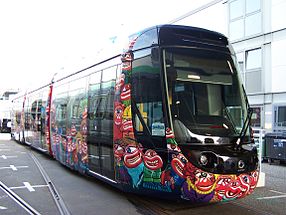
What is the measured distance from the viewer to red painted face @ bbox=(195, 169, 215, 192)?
535cm

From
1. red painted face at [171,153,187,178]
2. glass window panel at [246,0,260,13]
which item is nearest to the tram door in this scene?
red painted face at [171,153,187,178]

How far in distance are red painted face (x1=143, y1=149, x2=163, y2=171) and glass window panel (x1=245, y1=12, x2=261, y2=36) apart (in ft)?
50.8

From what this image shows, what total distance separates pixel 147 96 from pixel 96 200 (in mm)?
2445

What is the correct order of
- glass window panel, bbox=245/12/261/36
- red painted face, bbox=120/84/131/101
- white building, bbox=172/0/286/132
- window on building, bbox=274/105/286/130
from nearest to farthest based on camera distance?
red painted face, bbox=120/84/131/101 → window on building, bbox=274/105/286/130 → white building, bbox=172/0/286/132 → glass window panel, bbox=245/12/261/36

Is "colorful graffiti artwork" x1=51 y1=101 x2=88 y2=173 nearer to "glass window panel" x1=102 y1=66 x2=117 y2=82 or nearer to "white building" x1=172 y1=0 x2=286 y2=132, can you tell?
"glass window panel" x1=102 y1=66 x2=117 y2=82

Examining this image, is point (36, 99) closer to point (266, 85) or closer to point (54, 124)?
point (54, 124)

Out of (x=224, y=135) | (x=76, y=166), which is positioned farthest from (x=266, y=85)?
(x=224, y=135)

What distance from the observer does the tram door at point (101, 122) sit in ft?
23.1

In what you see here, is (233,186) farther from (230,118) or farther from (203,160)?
(230,118)

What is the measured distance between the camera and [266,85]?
18844 mm

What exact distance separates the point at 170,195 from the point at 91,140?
114 inches

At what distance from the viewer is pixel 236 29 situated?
67.6 ft

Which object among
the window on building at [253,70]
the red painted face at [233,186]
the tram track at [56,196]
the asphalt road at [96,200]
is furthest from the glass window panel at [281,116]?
the red painted face at [233,186]

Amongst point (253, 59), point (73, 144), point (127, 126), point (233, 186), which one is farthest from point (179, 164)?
point (253, 59)
